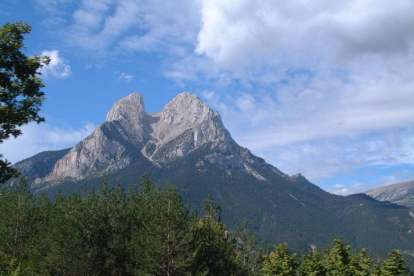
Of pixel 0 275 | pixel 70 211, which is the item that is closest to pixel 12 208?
pixel 70 211

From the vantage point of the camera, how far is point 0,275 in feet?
73.3

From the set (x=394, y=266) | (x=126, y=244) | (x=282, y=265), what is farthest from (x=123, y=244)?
(x=394, y=266)

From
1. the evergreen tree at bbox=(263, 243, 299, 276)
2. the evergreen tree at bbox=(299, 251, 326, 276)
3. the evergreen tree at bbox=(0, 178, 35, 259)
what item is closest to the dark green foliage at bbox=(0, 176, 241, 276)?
the evergreen tree at bbox=(0, 178, 35, 259)

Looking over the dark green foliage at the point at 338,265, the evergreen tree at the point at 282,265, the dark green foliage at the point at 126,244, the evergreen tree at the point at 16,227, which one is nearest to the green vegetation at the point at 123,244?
the dark green foliage at the point at 126,244

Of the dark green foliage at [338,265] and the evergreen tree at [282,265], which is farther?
the evergreen tree at [282,265]

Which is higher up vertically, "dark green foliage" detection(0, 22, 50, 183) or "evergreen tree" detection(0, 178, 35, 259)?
"dark green foliage" detection(0, 22, 50, 183)

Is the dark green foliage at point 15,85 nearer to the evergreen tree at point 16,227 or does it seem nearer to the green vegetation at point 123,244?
the green vegetation at point 123,244

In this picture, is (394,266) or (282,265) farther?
(282,265)

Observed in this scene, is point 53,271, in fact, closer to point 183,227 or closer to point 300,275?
point 183,227

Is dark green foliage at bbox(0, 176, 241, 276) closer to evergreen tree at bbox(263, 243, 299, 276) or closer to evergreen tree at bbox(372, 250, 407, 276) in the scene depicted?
evergreen tree at bbox(263, 243, 299, 276)

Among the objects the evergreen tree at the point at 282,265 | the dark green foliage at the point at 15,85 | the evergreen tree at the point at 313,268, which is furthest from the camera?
the evergreen tree at the point at 282,265

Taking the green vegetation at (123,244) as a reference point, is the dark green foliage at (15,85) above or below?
above

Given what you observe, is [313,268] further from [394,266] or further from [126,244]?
[126,244]

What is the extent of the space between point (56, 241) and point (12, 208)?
49.3 feet
